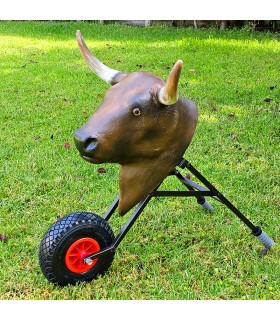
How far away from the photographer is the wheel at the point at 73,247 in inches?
97.1

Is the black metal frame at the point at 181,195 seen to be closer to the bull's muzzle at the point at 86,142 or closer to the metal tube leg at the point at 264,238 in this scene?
the metal tube leg at the point at 264,238

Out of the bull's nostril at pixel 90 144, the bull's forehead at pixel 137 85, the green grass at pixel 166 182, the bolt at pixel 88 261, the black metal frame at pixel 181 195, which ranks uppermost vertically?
the bull's forehead at pixel 137 85

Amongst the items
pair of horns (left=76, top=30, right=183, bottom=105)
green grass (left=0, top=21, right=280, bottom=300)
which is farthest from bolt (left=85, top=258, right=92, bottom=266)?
pair of horns (left=76, top=30, right=183, bottom=105)

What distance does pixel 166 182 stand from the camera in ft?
12.5

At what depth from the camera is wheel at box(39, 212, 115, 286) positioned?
2467mm

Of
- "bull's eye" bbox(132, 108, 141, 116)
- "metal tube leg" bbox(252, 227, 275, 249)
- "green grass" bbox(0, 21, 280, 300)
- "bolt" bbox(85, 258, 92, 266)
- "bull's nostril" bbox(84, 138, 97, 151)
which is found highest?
"bull's eye" bbox(132, 108, 141, 116)

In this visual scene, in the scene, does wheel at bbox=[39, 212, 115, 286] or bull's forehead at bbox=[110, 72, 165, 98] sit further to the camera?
wheel at bbox=[39, 212, 115, 286]

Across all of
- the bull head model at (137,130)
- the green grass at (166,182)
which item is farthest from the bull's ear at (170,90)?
the green grass at (166,182)

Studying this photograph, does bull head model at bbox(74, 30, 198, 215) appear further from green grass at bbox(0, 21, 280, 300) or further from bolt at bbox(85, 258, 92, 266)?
green grass at bbox(0, 21, 280, 300)

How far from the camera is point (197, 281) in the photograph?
2662 mm

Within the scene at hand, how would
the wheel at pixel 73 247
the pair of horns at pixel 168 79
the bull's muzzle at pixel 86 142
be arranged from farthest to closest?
the wheel at pixel 73 247
the bull's muzzle at pixel 86 142
the pair of horns at pixel 168 79

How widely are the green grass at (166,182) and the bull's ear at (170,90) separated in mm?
1108

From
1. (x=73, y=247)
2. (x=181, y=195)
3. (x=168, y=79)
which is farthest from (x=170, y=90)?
(x=73, y=247)

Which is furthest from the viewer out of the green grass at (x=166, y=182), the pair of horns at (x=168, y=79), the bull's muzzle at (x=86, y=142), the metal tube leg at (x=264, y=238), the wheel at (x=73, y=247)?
the metal tube leg at (x=264, y=238)
